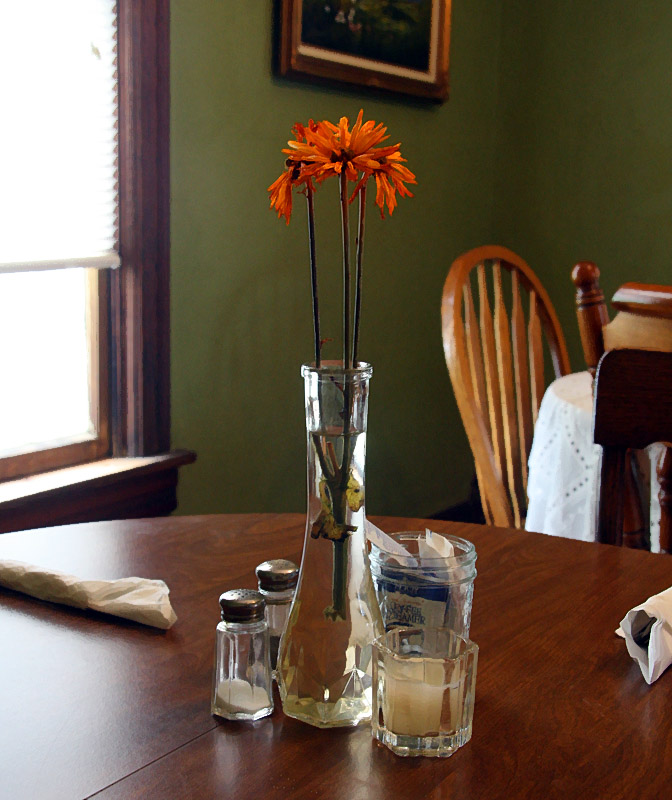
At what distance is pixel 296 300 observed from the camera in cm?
236

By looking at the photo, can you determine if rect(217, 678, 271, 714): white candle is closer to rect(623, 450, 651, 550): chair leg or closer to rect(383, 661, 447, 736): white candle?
rect(383, 661, 447, 736): white candle

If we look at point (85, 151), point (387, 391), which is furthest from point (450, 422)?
point (85, 151)

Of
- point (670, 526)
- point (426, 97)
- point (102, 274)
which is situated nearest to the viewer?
point (670, 526)

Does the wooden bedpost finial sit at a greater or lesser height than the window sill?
greater

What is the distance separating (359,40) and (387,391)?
37.4 inches

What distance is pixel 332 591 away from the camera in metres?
0.63

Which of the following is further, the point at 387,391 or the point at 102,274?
the point at 387,391

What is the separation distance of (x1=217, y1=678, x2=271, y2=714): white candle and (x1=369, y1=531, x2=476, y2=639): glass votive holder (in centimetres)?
11

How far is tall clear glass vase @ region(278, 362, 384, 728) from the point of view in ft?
1.99

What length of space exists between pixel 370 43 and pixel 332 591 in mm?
2107

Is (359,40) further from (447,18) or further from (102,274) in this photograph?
(102,274)

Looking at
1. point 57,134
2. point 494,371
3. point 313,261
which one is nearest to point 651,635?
point 313,261

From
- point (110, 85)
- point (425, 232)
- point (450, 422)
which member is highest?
point (110, 85)

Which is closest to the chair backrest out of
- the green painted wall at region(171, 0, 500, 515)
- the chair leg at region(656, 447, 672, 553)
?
the chair leg at region(656, 447, 672, 553)
